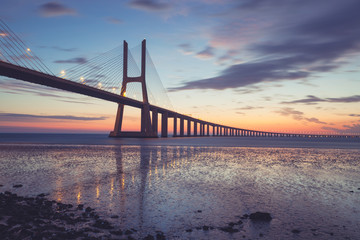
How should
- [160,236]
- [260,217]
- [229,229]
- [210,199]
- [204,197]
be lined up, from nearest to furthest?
[160,236] → [229,229] → [260,217] → [210,199] → [204,197]

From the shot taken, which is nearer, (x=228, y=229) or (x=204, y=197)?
(x=228, y=229)

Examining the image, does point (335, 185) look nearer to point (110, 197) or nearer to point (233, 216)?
point (233, 216)

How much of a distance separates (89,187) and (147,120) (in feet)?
→ 193

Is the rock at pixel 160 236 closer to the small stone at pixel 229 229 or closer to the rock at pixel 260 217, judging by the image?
the small stone at pixel 229 229

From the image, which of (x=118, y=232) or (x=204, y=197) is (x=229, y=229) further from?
(x=204, y=197)

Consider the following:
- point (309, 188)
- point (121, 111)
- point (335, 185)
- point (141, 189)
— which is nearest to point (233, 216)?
point (141, 189)

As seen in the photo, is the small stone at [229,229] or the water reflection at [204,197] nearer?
the small stone at [229,229]

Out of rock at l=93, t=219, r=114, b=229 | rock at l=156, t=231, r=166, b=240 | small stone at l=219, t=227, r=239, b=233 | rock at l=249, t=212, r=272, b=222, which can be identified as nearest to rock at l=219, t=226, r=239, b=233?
small stone at l=219, t=227, r=239, b=233

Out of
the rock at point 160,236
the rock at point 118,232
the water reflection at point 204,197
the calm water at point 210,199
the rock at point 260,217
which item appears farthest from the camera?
the rock at point 260,217

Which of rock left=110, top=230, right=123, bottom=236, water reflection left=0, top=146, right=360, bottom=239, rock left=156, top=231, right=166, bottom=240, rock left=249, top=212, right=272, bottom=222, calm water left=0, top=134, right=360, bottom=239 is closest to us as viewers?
rock left=156, top=231, right=166, bottom=240

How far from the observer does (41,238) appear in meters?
5.15

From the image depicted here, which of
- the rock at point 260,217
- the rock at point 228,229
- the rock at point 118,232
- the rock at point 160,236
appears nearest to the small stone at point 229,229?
the rock at point 228,229

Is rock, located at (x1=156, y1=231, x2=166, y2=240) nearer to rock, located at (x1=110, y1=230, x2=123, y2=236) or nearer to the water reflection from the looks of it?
the water reflection

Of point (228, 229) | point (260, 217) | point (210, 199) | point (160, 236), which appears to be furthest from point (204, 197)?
point (160, 236)
